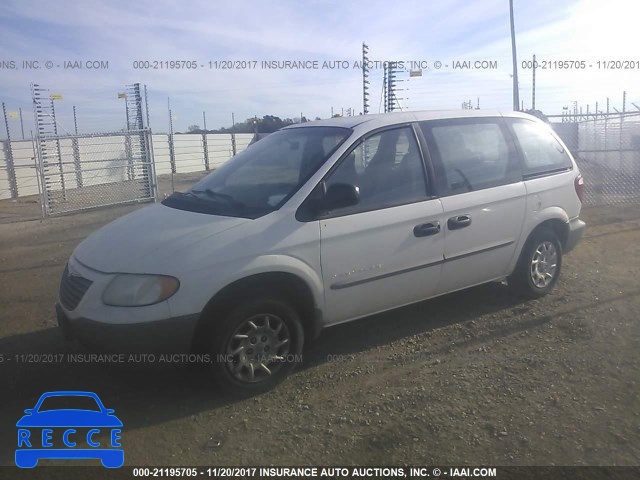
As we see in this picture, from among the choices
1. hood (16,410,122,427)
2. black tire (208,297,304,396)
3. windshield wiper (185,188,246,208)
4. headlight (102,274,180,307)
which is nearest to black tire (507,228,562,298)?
black tire (208,297,304,396)

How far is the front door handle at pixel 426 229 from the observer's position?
178 inches

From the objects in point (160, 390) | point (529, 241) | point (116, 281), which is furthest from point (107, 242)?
point (529, 241)

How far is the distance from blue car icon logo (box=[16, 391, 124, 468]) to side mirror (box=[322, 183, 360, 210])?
199cm

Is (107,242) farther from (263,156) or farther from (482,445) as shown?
(482,445)

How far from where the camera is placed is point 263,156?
5020 mm

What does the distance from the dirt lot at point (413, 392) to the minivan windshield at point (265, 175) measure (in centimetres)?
127

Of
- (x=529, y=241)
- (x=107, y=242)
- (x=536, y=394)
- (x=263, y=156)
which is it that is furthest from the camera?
(x=529, y=241)

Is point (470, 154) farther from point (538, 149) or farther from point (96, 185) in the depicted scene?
point (96, 185)

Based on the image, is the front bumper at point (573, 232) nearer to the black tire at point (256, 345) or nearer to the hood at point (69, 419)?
the black tire at point (256, 345)

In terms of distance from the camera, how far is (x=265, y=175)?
468cm

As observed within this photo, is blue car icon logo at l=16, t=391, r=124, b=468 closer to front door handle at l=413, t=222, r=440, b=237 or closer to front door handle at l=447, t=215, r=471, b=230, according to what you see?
front door handle at l=413, t=222, r=440, b=237

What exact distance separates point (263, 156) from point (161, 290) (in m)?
1.83

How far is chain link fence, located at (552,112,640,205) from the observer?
12094mm

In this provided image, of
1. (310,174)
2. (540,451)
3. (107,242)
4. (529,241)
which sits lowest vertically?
(540,451)
